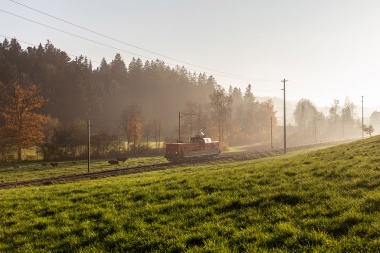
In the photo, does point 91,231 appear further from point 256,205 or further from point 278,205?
point 278,205

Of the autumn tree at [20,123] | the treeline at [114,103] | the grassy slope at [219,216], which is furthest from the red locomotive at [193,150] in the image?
the grassy slope at [219,216]

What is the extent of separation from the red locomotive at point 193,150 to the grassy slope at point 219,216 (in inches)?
1032

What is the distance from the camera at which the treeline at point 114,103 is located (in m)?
55.6

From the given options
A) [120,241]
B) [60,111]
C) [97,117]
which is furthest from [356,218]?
[97,117]

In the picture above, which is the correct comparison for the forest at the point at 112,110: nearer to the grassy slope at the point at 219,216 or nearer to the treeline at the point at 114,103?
the treeline at the point at 114,103

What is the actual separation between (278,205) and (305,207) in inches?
33.5

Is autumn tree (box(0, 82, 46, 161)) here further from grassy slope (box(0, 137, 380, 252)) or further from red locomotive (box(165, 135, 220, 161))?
grassy slope (box(0, 137, 380, 252))

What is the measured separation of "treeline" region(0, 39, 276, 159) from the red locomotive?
4863 mm

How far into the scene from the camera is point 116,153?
56.0 meters

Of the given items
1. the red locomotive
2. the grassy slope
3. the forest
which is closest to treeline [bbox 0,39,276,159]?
the forest

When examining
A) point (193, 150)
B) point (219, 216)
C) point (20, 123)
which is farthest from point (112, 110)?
point (219, 216)

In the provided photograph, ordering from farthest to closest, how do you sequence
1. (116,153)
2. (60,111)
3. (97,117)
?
1. (97,117)
2. (60,111)
3. (116,153)

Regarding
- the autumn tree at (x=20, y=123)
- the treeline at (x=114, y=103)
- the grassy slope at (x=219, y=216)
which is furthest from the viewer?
the treeline at (x=114, y=103)

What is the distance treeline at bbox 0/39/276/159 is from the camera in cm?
5556
